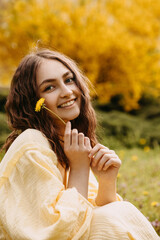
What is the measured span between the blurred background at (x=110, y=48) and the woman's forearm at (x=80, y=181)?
297 centimetres

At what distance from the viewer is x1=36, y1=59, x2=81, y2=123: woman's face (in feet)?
5.34

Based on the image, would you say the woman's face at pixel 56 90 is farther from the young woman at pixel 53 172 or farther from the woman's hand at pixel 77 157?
the woman's hand at pixel 77 157

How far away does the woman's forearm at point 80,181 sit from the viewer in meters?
1.44

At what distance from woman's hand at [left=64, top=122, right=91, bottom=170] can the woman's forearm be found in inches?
1.0

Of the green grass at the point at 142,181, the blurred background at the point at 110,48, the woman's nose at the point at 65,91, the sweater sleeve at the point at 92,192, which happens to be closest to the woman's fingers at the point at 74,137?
the woman's nose at the point at 65,91

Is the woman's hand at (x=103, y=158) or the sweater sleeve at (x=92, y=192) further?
the sweater sleeve at (x=92, y=192)

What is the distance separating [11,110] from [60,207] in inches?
30.3

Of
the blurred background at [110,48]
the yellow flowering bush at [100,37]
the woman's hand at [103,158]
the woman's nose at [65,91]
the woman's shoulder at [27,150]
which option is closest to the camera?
the woman's shoulder at [27,150]

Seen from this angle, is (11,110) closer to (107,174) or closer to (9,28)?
(107,174)

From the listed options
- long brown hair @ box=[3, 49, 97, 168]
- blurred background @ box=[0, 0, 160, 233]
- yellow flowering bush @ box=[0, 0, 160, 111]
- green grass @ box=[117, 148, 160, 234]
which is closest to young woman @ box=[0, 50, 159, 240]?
long brown hair @ box=[3, 49, 97, 168]

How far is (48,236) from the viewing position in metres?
1.19

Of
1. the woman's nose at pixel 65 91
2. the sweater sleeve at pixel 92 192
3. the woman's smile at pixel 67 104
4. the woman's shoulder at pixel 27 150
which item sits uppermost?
the woman's nose at pixel 65 91

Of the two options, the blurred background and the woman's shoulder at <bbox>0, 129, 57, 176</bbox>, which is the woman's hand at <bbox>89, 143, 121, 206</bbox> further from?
the blurred background

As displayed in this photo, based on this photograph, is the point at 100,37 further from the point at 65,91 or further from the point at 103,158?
the point at 103,158
